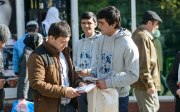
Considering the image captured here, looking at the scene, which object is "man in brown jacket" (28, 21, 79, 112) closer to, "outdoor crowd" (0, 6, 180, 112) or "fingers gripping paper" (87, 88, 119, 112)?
"outdoor crowd" (0, 6, 180, 112)

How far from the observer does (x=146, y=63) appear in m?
6.65

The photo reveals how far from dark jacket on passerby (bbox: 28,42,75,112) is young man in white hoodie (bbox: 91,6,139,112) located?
0.44 metres

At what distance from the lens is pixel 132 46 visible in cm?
488

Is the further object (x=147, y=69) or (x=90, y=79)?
(x=147, y=69)

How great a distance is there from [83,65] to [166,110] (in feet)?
9.84

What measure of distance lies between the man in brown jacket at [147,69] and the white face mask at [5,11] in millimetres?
3054

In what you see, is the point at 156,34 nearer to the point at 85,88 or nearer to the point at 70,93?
the point at 85,88

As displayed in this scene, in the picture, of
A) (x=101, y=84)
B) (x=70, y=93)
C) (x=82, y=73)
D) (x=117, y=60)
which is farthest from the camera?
(x=82, y=73)

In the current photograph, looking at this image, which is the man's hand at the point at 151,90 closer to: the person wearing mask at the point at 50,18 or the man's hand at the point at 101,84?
the man's hand at the point at 101,84

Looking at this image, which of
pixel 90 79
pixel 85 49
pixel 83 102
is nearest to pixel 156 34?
pixel 85 49

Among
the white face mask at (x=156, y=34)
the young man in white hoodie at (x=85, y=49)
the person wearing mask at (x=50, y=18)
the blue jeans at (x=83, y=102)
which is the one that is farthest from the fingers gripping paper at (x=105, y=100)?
the person wearing mask at (x=50, y=18)

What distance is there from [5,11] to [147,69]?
11.5 feet

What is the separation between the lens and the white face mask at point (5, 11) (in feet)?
29.6

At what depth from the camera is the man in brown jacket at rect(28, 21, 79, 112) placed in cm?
457
